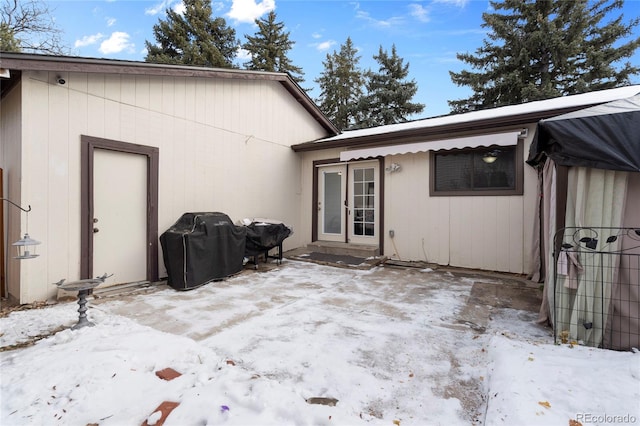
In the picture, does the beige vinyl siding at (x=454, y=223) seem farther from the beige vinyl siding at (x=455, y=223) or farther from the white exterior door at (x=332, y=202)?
the white exterior door at (x=332, y=202)

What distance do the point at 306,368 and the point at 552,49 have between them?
16833 mm

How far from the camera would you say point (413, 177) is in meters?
→ 6.57

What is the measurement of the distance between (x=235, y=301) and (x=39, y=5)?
12.1m

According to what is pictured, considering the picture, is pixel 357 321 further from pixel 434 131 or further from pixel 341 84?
pixel 341 84

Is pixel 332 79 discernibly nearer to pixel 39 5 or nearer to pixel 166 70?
pixel 39 5

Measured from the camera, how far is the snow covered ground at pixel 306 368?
171cm

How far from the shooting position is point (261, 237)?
591 centimetres

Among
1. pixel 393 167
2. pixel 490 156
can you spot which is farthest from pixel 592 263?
pixel 393 167

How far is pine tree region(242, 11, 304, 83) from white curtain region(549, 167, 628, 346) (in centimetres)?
1866

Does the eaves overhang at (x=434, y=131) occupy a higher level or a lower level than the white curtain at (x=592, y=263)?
higher

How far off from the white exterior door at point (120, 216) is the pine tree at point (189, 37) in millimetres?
14190

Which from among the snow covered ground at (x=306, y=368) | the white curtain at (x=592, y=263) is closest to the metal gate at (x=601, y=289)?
the white curtain at (x=592, y=263)

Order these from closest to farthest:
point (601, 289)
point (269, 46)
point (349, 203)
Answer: point (601, 289) < point (349, 203) < point (269, 46)

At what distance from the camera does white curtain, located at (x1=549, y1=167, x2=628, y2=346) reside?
2562 millimetres
